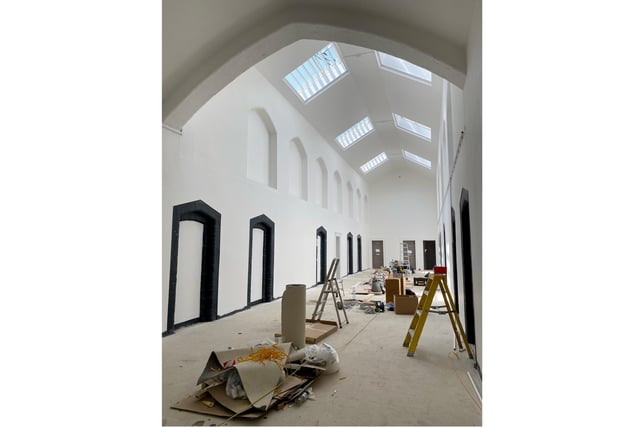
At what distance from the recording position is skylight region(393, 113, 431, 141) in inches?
470

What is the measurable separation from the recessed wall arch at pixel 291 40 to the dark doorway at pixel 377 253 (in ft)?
55.5

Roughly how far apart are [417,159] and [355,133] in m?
4.47

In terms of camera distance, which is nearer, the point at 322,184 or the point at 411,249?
the point at 322,184

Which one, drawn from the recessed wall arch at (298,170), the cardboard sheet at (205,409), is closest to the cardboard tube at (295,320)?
the cardboard sheet at (205,409)

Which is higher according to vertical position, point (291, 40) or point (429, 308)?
point (291, 40)

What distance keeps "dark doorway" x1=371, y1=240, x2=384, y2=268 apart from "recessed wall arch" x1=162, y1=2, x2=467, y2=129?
666 inches

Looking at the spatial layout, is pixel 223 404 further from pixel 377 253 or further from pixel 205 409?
pixel 377 253

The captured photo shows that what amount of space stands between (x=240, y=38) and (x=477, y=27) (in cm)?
298

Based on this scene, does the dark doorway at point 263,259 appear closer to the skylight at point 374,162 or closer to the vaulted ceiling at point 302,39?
the vaulted ceiling at point 302,39

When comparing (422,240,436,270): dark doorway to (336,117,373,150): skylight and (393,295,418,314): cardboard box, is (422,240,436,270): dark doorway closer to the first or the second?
(336,117,373,150): skylight

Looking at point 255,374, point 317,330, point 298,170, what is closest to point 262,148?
point 298,170

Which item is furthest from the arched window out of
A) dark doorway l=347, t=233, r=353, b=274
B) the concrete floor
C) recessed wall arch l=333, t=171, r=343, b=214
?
the concrete floor

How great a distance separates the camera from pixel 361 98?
1094 centimetres

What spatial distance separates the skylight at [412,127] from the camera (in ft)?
39.2
